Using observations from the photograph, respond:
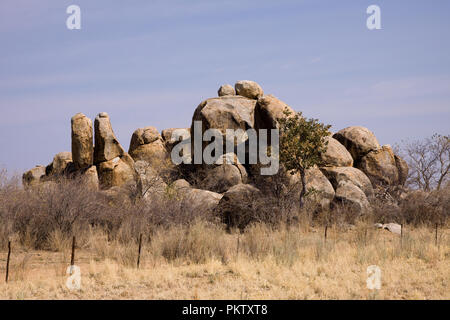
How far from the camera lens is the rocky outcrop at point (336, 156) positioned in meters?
24.5

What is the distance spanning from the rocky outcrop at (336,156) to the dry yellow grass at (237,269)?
27.8 ft

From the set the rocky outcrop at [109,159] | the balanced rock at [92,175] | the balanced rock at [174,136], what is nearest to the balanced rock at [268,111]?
the balanced rock at [174,136]

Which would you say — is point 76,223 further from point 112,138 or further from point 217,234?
point 112,138

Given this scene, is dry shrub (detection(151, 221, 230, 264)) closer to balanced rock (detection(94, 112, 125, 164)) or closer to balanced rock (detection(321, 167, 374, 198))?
balanced rock (detection(321, 167, 374, 198))

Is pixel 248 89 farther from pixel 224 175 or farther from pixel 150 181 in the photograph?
pixel 150 181

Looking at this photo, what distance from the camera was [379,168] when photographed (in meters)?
26.6

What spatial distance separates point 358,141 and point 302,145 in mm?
6836

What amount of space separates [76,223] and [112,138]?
11.6m

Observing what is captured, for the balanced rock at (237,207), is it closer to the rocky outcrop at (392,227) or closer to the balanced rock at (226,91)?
the rocky outcrop at (392,227)

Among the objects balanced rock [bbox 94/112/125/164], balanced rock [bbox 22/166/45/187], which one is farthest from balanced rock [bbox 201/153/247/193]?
balanced rock [bbox 22/166/45/187]

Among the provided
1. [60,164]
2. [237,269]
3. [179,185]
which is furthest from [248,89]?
[237,269]

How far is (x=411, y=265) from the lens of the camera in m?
12.6

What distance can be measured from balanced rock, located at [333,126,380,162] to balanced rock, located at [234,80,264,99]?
5784 mm
